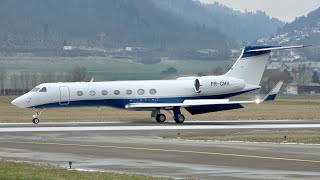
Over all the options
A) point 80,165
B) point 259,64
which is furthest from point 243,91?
point 80,165

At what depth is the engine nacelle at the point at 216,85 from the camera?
55531 millimetres

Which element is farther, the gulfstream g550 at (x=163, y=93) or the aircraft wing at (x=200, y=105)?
the gulfstream g550 at (x=163, y=93)

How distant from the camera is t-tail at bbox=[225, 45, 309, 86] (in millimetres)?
57594

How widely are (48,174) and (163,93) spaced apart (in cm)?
3368

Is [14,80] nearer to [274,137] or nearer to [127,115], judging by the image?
[127,115]

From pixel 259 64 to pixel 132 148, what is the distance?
28291 millimetres

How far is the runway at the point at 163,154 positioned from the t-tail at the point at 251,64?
1725 centimetres

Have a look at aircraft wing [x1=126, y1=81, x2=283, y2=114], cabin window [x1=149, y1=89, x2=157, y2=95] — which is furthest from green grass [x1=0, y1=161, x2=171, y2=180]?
cabin window [x1=149, y1=89, x2=157, y2=95]

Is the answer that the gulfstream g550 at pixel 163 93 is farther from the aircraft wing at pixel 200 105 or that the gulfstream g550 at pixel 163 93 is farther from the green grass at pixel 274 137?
the green grass at pixel 274 137

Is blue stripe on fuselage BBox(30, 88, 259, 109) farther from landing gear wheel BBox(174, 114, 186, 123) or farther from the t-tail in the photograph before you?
landing gear wheel BBox(174, 114, 186, 123)

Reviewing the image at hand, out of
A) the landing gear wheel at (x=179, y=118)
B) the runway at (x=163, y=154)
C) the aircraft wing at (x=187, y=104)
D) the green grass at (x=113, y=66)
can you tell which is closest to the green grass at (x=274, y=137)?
the runway at (x=163, y=154)

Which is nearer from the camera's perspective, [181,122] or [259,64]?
[181,122]

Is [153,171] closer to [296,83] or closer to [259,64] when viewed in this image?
[259,64]

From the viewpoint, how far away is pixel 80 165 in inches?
985
